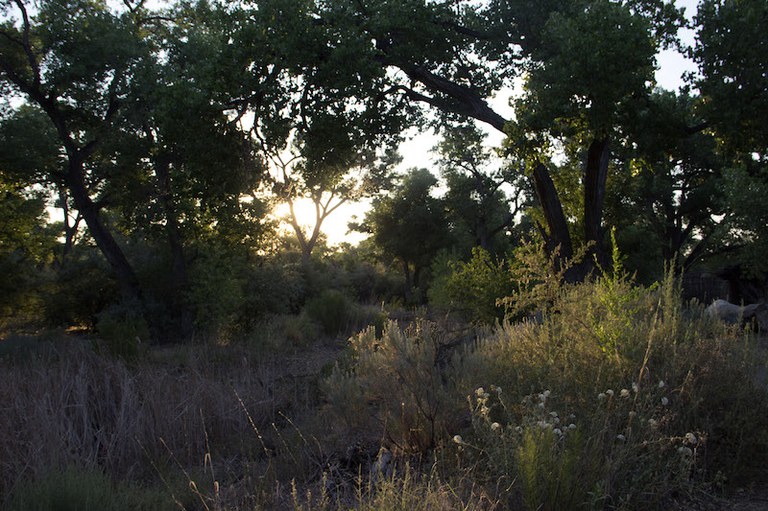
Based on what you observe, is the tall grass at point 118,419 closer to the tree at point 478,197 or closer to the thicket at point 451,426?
the thicket at point 451,426

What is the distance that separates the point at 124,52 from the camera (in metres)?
16.4

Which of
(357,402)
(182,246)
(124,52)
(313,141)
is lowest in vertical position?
(357,402)

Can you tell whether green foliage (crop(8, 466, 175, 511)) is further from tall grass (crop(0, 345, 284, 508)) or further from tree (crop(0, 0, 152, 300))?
tree (crop(0, 0, 152, 300))

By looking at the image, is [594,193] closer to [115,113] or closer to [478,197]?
[115,113]

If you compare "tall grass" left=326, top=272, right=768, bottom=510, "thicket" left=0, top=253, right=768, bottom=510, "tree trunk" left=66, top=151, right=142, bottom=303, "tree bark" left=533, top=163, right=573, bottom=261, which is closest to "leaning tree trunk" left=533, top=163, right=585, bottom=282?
"tree bark" left=533, top=163, right=573, bottom=261

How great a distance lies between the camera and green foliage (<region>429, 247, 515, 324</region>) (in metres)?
13.7

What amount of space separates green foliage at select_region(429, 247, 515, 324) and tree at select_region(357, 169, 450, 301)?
68.9 ft

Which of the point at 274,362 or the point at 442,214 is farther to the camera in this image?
the point at 442,214

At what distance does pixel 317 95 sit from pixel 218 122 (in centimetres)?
200

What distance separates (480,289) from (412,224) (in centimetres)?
2326

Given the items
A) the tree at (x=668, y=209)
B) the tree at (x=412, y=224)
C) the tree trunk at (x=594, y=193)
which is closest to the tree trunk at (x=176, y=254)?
the tree trunk at (x=594, y=193)

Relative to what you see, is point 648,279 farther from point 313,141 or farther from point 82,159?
point 82,159

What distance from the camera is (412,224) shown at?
3709cm

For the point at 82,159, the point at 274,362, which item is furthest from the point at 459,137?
the point at 82,159
